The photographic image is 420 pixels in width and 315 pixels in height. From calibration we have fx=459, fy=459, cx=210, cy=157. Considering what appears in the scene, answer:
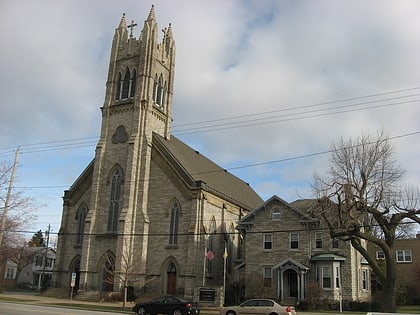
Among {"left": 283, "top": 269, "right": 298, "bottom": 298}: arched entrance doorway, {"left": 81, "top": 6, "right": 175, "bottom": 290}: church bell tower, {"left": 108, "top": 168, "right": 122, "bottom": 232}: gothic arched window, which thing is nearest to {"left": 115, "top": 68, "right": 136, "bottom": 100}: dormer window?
{"left": 81, "top": 6, "right": 175, "bottom": 290}: church bell tower

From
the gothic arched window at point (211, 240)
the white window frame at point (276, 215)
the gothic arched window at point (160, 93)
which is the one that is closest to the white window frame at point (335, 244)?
the white window frame at point (276, 215)

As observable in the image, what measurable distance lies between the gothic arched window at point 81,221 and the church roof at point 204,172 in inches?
449

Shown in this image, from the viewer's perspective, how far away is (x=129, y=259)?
4034 centimetres

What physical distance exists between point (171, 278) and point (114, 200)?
398 inches

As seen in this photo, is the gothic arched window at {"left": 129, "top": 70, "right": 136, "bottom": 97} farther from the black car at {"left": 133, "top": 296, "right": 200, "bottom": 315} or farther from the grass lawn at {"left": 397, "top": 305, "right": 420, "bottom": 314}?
the grass lawn at {"left": 397, "top": 305, "right": 420, "bottom": 314}

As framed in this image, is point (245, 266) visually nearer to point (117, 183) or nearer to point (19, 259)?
point (117, 183)

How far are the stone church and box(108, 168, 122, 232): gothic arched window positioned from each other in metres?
0.11

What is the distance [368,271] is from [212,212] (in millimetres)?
15919

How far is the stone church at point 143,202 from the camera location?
4331cm

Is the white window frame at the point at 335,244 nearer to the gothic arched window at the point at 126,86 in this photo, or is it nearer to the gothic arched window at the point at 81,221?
the gothic arched window at the point at 81,221

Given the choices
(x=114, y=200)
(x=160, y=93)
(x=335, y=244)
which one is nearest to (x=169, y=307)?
(x=335, y=244)

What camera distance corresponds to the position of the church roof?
4619cm

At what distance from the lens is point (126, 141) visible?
48156 millimetres

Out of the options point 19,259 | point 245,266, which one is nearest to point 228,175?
point 245,266
